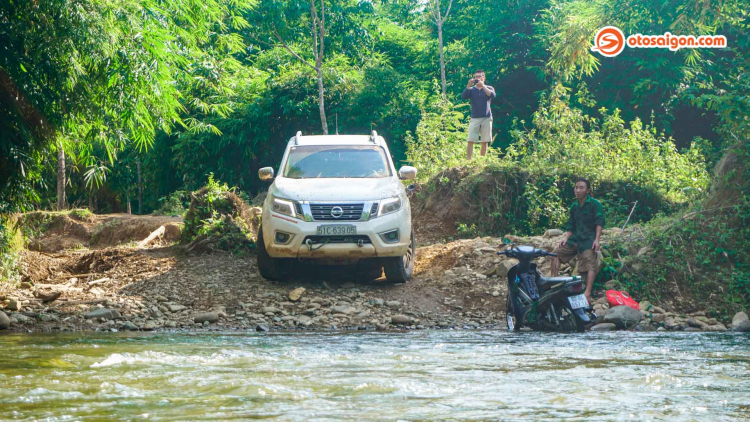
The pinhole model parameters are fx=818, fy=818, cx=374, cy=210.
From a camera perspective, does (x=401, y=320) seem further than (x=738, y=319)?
Yes

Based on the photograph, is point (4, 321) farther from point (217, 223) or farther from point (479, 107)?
point (479, 107)

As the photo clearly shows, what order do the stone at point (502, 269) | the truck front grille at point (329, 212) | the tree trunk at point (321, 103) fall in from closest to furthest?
1. the truck front grille at point (329, 212)
2. the stone at point (502, 269)
3. the tree trunk at point (321, 103)

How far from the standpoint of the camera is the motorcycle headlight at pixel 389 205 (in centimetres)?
1066

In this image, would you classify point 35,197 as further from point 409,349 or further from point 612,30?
point 612,30

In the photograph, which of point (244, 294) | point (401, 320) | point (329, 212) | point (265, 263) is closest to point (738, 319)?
point (401, 320)

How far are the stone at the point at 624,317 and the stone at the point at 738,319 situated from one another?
43.2 inches

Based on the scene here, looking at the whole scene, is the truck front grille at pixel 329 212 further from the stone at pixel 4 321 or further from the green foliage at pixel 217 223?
the stone at pixel 4 321

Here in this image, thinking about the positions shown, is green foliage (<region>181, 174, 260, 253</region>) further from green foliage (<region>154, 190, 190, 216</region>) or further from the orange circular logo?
the orange circular logo

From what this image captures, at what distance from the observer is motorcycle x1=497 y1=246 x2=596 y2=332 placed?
910 cm

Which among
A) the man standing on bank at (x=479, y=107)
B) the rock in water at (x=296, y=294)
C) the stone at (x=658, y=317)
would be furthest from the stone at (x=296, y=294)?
the man standing on bank at (x=479, y=107)

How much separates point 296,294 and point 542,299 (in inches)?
135

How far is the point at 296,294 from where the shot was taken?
11023 mm

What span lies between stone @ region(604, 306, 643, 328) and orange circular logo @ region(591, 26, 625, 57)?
35.3 feet

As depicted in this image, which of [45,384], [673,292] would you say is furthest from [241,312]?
[673,292]
